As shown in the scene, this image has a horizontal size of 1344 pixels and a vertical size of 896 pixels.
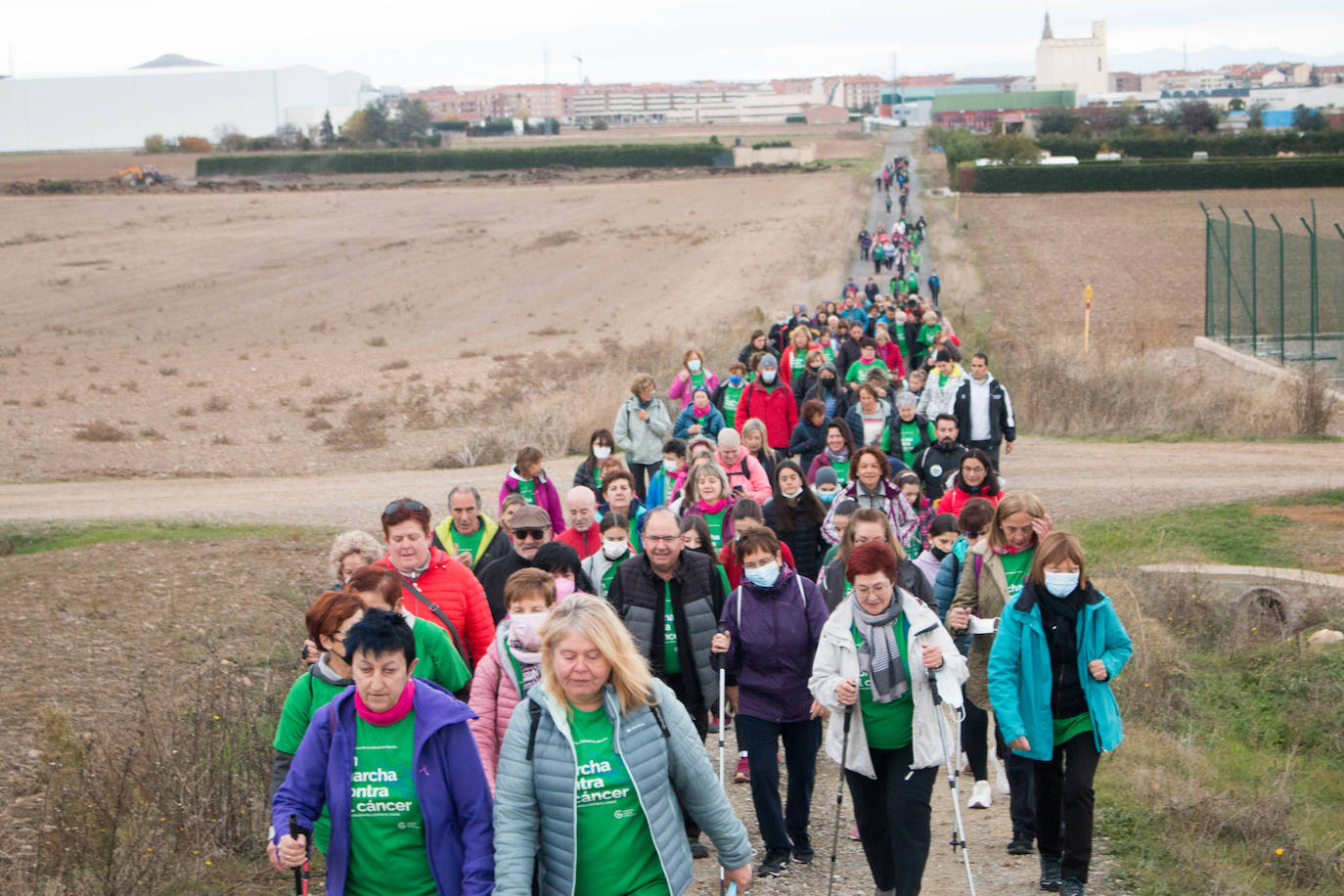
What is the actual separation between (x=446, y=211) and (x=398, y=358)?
45919 mm

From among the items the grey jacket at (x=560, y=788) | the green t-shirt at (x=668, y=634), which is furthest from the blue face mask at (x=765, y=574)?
the grey jacket at (x=560, y=788)

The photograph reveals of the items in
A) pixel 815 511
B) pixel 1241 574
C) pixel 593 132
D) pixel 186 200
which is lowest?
pixel 1241 574

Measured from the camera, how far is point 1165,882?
6.54 metres

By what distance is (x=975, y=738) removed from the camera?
760cm

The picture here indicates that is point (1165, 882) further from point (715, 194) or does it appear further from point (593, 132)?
point (593, 132)

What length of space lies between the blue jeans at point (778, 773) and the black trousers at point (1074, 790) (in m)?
1.19

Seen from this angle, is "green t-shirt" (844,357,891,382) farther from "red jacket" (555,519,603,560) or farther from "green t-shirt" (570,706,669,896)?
"green t-shirt" (570,706,669,896)

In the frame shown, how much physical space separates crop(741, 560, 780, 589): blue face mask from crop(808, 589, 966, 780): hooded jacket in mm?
610

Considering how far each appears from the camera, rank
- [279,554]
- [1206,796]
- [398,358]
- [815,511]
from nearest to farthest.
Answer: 1. [1206,796]
2. [815,511]
3. [279,554]
4. [398,358]

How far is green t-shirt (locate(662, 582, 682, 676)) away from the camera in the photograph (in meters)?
6.87

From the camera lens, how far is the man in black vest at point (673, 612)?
684 centimetres

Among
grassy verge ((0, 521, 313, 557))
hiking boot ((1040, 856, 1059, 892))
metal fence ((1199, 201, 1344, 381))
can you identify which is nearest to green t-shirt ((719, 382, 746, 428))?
grassy verge ((0, 521, 313, 557))

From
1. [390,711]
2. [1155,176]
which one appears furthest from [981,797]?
[1155,176]

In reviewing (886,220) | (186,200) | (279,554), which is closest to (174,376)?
(279,554)
